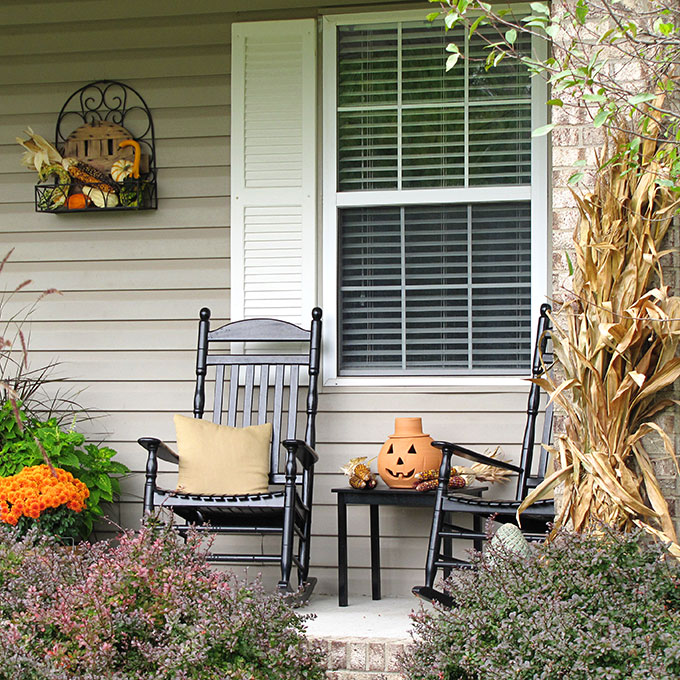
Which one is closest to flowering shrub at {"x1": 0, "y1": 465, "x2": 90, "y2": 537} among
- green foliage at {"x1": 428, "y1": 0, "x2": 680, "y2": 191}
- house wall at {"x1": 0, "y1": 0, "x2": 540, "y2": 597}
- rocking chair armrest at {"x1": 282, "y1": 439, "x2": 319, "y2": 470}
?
house wall at {"x1": 0, "y1": 0, "x2": 540, "y2": 597}

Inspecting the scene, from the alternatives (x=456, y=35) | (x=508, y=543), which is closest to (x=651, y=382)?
(x=508, y=543)

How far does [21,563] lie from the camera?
2225 millimetres

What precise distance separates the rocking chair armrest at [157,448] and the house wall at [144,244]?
43 centimetres

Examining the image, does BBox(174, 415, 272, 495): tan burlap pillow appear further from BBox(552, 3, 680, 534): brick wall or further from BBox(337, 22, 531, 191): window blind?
BBox(552, 3, 680, 534): brick wall

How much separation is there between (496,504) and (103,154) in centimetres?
223

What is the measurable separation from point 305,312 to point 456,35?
1.34 metres

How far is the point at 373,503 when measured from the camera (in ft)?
11.5

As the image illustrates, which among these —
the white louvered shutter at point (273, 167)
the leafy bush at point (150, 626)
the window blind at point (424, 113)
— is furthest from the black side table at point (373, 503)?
the leafy bush at point (150, 626)

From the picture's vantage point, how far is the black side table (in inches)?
137

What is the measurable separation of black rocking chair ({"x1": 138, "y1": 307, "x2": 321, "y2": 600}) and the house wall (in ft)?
0.56

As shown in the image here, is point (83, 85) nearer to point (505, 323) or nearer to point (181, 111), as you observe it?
point (181, 111)

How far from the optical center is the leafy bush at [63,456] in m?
3.55

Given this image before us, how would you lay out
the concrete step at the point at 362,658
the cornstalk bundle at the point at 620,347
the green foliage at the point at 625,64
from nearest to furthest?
the green foliage at the point at 625,64 < the cornstalk bundle at the point at 620,347 < the concrete step at the point at 362,658

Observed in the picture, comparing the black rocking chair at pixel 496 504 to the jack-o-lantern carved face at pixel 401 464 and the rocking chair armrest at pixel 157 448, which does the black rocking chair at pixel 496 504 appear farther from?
the rocking chair armrest at pixel 157 448
